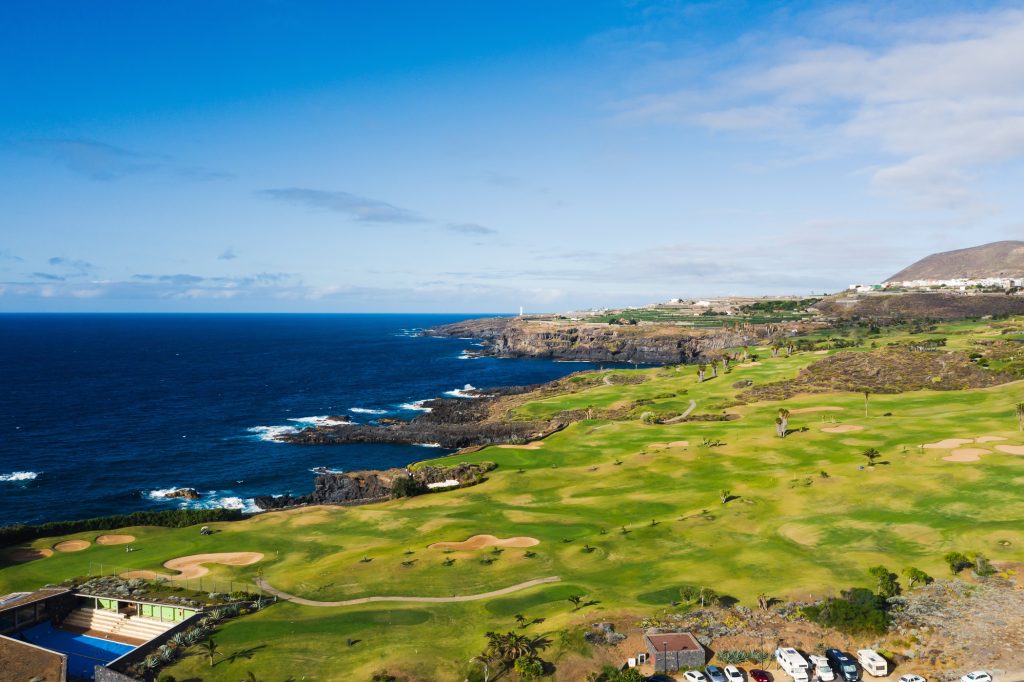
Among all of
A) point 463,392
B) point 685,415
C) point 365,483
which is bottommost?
point 365,483

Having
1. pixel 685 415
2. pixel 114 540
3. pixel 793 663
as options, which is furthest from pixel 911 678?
pixel 685 415

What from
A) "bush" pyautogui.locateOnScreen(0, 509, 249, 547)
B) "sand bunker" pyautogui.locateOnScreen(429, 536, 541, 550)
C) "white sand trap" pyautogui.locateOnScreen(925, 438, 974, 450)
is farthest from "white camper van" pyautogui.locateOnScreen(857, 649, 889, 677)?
"bush" pyautogui.locateOnScreen(0, 509, 249, 547)

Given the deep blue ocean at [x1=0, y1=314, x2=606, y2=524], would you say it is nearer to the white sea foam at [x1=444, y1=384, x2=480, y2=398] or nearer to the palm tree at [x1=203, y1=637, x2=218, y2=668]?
the white sea foam at [x1=444, y1=384, x2=480, y2=398]

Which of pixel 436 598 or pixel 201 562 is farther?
pixel 201 562

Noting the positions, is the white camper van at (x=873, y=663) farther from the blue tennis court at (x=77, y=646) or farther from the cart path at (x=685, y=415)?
the cart path at (x=685, y=415)

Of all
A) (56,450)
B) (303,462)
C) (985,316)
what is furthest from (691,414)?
(985,316)

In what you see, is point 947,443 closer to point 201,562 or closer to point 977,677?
point 977,677
